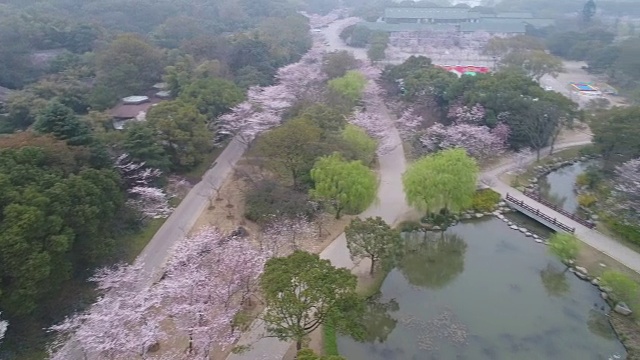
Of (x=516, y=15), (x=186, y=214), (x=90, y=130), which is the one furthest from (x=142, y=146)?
(x=516, y=15)

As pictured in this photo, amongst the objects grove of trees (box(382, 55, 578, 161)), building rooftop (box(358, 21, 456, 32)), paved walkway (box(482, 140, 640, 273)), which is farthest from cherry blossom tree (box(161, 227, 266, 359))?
building rooftop (box(358, 21, 456, 32))

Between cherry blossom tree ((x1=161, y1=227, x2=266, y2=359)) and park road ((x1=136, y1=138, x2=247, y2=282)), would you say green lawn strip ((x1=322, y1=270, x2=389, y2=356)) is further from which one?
park road ((x1=136, y1=138, x2=247, y2=282))

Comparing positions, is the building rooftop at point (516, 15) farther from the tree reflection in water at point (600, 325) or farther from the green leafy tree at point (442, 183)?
the tree reflection in water at point (600, 325)

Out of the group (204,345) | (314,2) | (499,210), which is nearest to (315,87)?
(499,210)

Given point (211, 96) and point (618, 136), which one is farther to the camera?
point (211, 96)

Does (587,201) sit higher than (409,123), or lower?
lower

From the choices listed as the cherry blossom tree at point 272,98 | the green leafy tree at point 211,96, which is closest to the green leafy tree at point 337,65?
the cherry blossom tree at point 272,98

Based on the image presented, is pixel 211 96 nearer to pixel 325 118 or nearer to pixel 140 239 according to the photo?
pixel 325 118
